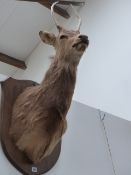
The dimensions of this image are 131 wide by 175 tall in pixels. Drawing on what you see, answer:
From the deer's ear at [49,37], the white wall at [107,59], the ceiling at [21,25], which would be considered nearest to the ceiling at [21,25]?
the ceiling at [21,25]

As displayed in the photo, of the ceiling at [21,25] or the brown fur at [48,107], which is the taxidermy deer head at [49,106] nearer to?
the brown fur at [48,107]

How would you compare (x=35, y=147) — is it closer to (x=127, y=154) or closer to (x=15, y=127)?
(x=15, y=127)

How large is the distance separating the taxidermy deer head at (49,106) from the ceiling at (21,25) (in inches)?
80.9

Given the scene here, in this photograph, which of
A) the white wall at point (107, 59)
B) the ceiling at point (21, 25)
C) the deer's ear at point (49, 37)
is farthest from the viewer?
the ceiling at point (21, 25)

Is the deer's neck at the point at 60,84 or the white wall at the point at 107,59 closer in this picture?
the deer's neck at the point at 60,84

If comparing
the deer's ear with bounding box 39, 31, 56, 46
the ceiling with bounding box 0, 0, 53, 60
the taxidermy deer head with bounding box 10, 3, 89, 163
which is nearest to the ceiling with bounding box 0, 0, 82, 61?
the ceiling with bounding box 0, 0, 53, 60

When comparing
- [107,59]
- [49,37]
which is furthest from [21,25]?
[49,37]

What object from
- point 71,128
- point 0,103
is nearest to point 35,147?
point 0,103

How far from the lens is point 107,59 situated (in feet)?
8.24

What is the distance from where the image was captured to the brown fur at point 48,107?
3.74 ft

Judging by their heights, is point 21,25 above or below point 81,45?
above

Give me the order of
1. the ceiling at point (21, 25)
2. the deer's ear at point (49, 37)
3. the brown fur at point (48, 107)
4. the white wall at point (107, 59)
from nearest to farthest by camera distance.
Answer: the brown fur at point (48, 107) < the deer's ear at point (49, 37) < the white wall at point (107, 59) < the ceiling at point (21, 25)

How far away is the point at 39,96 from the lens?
1.17 m

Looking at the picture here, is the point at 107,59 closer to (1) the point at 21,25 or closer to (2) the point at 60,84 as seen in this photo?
(1) the point at 21,25
